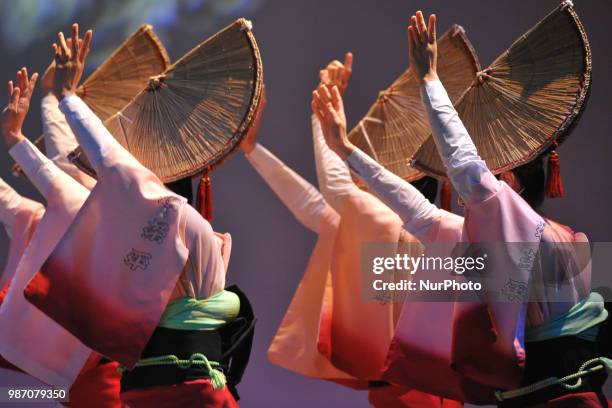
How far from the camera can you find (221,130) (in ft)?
8.13

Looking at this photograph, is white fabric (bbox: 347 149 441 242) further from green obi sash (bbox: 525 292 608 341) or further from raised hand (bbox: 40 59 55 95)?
raised hand (bbox: 40 59 55 95)

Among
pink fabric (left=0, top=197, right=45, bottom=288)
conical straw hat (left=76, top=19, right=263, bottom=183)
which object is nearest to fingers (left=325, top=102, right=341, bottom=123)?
conical straw hat (left=76, top=19, right=263, bottom=183)

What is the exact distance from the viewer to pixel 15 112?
272 centimetres

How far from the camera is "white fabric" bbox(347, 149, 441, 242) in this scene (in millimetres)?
2418

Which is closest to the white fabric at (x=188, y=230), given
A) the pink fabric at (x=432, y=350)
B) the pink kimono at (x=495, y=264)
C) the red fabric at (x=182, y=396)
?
the red fabric at (x=182, y=396)

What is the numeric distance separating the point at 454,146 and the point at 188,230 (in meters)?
0.73

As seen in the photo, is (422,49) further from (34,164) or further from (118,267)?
(34,164)

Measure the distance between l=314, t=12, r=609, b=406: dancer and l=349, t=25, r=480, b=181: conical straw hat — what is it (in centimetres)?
79

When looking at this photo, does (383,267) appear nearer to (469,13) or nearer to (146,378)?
(146,378)

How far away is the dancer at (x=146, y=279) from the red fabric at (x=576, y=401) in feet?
2.72

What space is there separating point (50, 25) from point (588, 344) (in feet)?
9.02

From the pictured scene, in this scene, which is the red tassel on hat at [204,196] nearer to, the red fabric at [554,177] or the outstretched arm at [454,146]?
the outstretched arm at [454,146]

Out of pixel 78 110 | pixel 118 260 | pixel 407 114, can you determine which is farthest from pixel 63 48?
pixel 407 114

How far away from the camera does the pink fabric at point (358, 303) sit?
9.35ft
